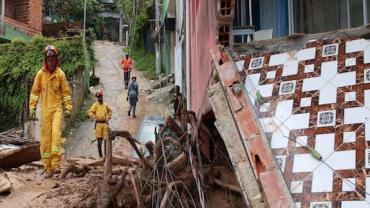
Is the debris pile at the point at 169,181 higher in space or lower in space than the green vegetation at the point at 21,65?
lower

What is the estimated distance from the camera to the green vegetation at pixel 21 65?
57.7 ft

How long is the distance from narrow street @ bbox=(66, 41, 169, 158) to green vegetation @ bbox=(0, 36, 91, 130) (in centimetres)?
204

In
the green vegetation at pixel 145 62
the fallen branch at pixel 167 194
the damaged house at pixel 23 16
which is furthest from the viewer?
the green vegetation at pixel 145 62

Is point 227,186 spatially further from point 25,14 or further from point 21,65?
point 25,14

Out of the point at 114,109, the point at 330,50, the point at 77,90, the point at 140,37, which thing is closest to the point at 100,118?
the point at 77,90

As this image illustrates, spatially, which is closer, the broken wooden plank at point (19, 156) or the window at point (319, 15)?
the window at point (319, 15)

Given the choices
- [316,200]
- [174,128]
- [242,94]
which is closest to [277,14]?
[174,128]

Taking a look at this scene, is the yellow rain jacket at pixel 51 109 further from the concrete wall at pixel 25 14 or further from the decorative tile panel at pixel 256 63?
the concrete wall at pixel 25 14

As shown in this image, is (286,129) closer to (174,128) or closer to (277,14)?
(174,128)

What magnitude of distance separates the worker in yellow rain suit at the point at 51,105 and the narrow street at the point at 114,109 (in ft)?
7.36

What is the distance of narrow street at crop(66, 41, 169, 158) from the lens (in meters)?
15.9

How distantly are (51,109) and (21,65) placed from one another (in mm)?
11132

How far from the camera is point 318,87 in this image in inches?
178

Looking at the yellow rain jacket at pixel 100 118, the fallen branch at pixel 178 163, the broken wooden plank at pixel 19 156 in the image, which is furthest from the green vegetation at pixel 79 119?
the fallen branch at pixel 178 163
